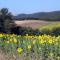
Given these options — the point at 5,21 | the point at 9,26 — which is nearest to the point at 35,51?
the point at 9,26

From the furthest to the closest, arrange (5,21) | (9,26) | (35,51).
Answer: (5,21) < (9,26) < (35,51)

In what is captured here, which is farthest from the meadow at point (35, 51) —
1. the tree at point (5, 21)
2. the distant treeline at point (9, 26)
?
the tree at point (5, 21)

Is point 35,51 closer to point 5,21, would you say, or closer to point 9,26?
point 9,26

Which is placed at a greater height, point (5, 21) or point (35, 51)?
point (35, 51)

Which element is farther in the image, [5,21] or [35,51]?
[5,21]

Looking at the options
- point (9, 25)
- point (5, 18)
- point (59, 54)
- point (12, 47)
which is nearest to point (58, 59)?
point (59, 54)

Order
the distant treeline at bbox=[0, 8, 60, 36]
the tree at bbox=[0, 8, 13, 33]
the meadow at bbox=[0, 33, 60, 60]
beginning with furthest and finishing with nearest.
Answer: the tree at bbox=[0, 8, 13, 33]
the distant treeline at bbox=[0, 8, 60, 36]
the meadow at bbox=[0, 33, 60, 60]

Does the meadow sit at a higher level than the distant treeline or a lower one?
higher

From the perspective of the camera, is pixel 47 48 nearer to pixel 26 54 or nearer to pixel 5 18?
pixel 26 54

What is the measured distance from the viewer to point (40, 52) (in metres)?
7.77

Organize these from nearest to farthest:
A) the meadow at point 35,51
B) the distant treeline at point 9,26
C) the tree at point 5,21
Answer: the meadow at point 35,51
the distant treeline at point 9,26
the tree at point 5,21

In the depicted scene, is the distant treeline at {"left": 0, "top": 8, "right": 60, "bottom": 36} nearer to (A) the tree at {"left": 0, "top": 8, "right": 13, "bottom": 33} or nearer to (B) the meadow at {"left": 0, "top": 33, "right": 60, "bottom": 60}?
(A) the tree at {"left": 0, "top": 8, "right": 13, "bottom": 33}

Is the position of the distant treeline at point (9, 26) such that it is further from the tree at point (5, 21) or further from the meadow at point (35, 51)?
the meadow at point (35, 51)

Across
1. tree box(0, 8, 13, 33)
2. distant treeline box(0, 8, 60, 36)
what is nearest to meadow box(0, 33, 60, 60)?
distant treeline box(0, 8, 60, 36)
